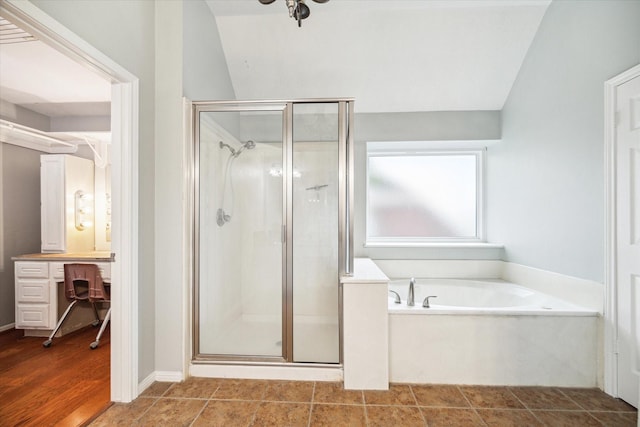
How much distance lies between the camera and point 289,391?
198cm

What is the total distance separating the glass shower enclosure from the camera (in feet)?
7.02

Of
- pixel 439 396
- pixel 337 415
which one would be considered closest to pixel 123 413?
pixel 337 415

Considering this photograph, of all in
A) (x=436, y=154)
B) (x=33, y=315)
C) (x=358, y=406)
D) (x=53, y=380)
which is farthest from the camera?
(x=436, y=154)

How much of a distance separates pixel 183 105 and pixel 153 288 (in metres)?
1.29

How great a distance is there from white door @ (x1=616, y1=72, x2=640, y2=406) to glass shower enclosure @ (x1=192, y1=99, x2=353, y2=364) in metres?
1.67

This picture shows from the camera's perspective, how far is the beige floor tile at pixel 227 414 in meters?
1.67

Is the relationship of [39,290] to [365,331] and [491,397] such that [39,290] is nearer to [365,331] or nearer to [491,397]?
[365,331]

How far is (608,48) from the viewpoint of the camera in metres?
1.93

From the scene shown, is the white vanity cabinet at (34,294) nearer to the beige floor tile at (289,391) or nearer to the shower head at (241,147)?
the shower head at (241,147)

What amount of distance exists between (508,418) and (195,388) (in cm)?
193

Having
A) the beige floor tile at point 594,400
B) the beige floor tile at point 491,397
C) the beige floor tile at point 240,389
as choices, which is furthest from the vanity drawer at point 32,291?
the beige floor tile at point 594,400

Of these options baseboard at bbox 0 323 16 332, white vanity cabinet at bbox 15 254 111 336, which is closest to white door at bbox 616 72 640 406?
white vanity cabinet at bbox 15 254 111 336

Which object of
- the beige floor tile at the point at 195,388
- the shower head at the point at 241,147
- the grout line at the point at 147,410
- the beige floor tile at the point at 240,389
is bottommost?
the beige floor tile at the point at 240,389

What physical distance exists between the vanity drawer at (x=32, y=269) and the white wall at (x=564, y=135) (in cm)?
464
